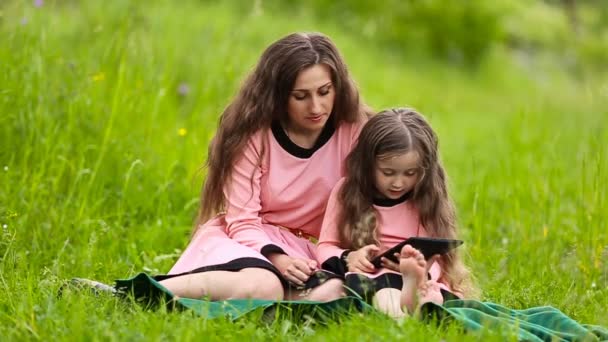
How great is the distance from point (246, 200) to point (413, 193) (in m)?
0.67

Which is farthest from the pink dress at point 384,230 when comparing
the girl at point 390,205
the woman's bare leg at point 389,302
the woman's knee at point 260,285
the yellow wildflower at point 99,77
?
the yellow wildflower at point 99,77

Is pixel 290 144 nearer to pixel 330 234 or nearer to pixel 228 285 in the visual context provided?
pixel 330 234

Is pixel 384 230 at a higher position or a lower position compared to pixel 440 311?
higher

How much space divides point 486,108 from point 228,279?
899cm

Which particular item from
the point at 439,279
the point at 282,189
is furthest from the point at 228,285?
the point at 439,279

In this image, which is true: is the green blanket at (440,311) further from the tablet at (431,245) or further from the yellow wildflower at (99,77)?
the yellow wildflower at (99,77)

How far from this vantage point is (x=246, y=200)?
4.06m

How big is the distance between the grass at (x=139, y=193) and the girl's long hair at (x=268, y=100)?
1.92 feet

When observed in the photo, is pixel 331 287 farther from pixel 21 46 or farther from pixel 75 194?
pixel 21 46

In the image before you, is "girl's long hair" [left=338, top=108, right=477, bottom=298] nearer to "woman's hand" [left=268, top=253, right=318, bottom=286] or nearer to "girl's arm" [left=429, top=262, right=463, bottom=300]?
"girl's arm" [left=429, top=262, right=463, bottom=300]

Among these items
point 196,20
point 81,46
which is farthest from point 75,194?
point 196,20

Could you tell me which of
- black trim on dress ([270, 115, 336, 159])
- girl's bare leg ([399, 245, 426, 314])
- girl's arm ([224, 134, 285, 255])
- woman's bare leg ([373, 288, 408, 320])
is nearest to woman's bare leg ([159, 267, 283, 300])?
girl's arm ([224, 134, 285, 255])

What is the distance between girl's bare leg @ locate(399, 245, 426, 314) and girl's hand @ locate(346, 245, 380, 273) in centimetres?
23

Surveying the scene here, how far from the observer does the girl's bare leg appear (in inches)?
134
